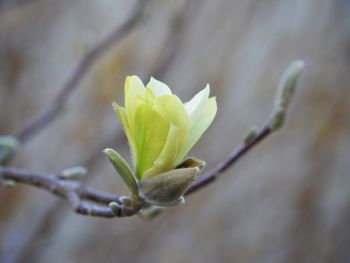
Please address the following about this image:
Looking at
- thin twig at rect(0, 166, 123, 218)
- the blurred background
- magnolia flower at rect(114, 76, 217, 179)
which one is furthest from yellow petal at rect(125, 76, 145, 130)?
the blurred background

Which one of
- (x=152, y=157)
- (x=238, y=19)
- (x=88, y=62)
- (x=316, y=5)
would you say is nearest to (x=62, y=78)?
(x=238, y=19)

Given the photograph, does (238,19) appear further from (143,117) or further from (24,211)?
(143,117)

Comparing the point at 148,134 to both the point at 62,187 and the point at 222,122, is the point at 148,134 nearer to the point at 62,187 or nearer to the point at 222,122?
the point at 62,187

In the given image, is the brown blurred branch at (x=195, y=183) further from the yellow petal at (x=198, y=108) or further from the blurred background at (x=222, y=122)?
the blurred background at (x=222, y=122)

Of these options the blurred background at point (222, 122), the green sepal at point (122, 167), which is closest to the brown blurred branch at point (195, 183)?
the green sepal at point (122, 167)

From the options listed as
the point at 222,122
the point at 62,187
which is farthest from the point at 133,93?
the point at 222,122

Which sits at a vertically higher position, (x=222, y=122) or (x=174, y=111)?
(x=222, y=122)

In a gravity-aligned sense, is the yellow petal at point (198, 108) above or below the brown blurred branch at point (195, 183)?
below

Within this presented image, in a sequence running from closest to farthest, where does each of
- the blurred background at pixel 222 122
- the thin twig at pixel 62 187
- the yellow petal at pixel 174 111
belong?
the yellow petal at pixel 174 111
the thin twig at pixel 62 187
the blurred background at pixel 222 122
